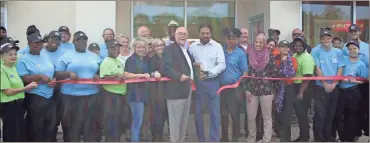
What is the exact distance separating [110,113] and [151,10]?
117 centimetres

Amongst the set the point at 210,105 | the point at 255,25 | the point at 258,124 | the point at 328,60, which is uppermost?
the point at 255,25

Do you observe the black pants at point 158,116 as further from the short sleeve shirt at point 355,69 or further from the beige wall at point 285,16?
the short sleeve shirt at point 355,69

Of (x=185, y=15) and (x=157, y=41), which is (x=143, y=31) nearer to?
(x=157, y=41)

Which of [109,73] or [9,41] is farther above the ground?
[9,41]

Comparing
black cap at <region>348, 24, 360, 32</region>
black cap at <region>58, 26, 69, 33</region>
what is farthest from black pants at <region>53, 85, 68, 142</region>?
black cap at <region>348, 24, 360, 32</region>

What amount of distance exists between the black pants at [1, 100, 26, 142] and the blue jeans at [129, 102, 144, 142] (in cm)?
113

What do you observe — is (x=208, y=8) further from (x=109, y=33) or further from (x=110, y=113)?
(x=110, y=113)

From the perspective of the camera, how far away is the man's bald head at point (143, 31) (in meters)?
5.25

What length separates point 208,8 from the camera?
16.8 feet

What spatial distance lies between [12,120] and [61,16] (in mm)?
1151

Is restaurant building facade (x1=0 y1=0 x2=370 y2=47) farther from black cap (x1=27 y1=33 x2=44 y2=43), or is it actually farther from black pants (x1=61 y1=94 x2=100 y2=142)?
black pants (x1=61 y1=94 x2=100 y2=142)

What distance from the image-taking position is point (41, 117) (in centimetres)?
507

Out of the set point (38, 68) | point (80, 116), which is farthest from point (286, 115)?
point (38, 68)

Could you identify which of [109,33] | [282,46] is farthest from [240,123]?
[109,33]
